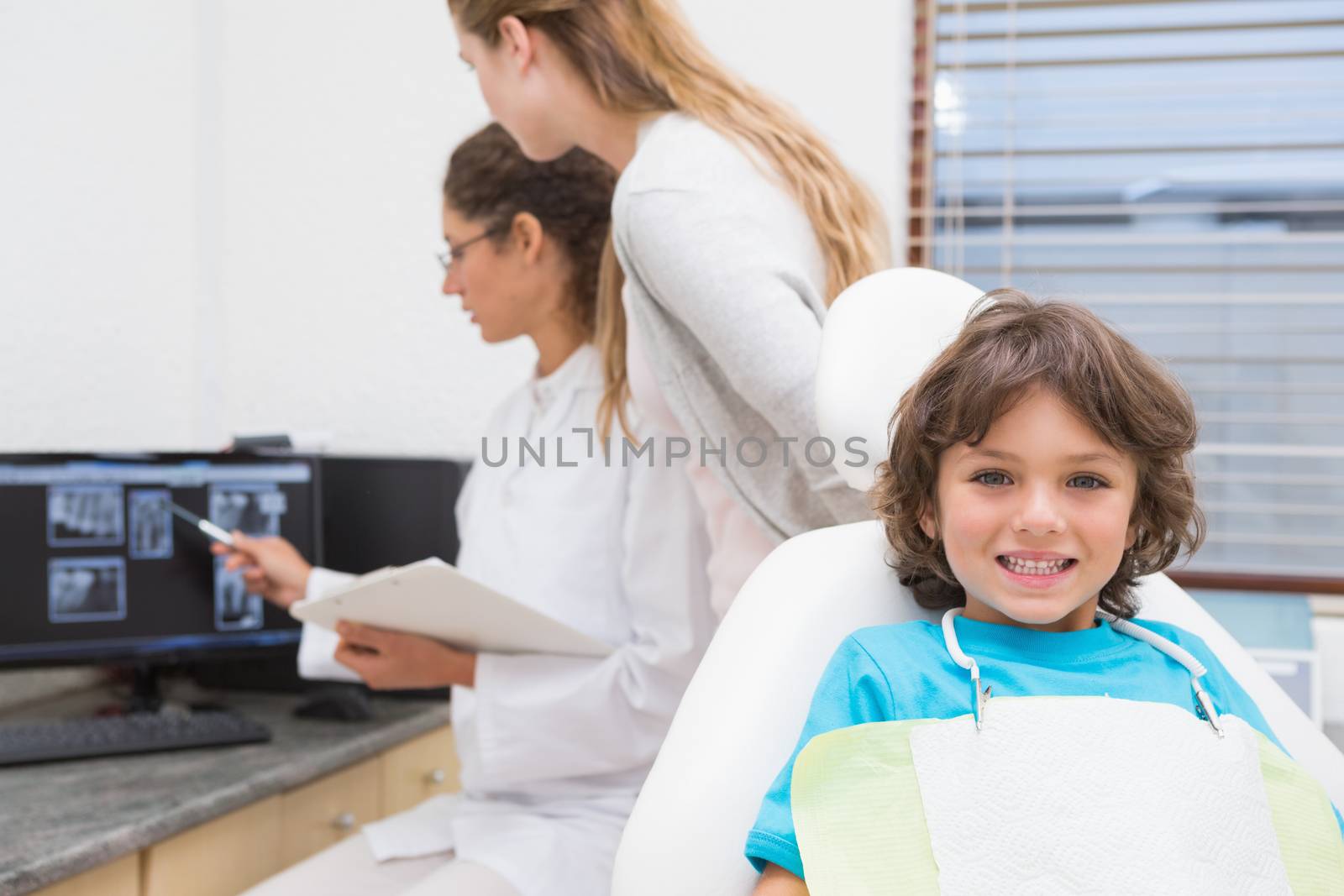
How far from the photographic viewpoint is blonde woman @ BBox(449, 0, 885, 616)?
1.21 m

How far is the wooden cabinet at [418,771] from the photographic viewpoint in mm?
1933

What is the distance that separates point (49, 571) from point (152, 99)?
1.00m

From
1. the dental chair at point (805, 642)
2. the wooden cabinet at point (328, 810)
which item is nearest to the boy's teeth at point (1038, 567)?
the dental chair at point (805, 642)

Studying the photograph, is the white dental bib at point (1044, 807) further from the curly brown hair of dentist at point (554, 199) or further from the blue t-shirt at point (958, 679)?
the curly brown hair of dentist at point (554, 199)

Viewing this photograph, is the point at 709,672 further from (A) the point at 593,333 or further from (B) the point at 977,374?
(A) the point at 593,333

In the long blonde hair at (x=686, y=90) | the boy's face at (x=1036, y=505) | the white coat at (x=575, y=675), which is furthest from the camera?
the white coat at (x=575, y=675)

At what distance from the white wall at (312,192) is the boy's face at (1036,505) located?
1430mm

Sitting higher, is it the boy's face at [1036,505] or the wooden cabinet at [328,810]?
the boy's face at [1036,505]

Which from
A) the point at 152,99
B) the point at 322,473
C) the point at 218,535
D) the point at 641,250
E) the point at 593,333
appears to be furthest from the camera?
the point at 152,99

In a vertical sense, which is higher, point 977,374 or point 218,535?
point 977,374

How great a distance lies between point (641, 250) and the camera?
4.11 ft

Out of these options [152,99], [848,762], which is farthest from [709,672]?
[152,99]

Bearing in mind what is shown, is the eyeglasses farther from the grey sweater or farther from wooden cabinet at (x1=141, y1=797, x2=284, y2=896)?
wooden cabinet at (x1=141, y1=797, x2=284, y2=896)

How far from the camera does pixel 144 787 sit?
4.98 feet
